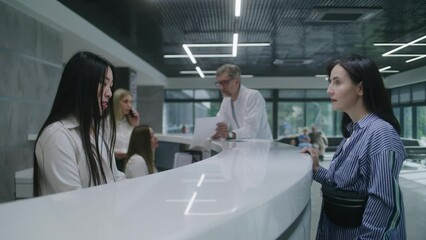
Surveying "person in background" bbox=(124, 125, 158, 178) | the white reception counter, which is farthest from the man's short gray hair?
the white reception counter

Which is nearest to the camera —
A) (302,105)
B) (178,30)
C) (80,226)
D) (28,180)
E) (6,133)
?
(80,226)

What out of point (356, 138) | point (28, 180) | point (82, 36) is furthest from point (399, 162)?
point (82, 36)

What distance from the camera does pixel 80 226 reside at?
0.54 m

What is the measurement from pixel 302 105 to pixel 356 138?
15.7 meters

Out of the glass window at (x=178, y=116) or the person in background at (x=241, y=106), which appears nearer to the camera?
the person in background at (x=241, y=106)

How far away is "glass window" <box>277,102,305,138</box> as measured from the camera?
16.6 meters

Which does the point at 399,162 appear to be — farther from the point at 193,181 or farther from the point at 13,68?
the point at 13,68

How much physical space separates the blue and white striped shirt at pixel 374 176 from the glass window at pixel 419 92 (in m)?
13.8

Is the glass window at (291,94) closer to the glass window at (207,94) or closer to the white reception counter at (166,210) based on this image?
the glass window at (207,94)

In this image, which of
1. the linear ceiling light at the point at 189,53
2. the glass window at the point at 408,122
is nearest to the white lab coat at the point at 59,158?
the linear ceiling light at the point at 189,53

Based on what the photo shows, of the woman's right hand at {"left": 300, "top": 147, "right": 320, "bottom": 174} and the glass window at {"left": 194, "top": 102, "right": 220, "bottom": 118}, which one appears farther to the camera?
the glass window at {"left": 194, "top": 102, "right": 220, "bottom": 118}

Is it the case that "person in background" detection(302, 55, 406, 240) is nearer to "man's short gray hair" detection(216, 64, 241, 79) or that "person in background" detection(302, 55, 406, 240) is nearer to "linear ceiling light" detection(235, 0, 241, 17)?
"man's short gray hair" detection(216, 64, 241, 79)

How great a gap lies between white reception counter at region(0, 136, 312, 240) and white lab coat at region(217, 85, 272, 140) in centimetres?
224

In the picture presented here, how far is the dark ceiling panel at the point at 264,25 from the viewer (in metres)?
5.97
